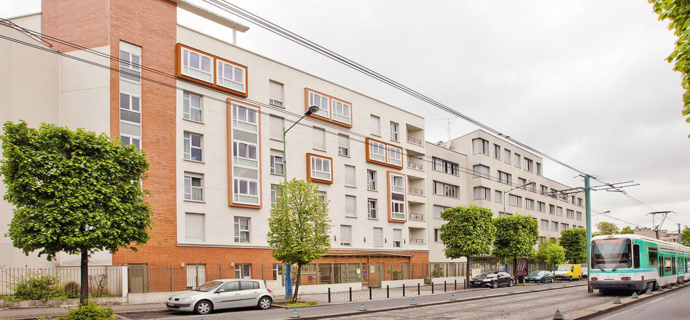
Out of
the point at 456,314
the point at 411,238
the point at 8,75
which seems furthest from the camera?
the point at 411,238

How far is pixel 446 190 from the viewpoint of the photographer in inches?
2247

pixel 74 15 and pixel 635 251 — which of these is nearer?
pixel 635 251

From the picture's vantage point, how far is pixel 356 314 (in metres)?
19.8

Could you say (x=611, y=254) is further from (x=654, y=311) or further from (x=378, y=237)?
(x=378, y=237)

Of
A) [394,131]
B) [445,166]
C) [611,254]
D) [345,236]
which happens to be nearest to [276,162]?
[345,236]

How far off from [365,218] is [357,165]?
445cm

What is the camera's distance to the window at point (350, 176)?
1697 inches

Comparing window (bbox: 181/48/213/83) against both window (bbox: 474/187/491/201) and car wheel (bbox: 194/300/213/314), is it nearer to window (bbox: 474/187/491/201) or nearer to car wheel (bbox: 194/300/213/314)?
car wheel (bbox: 194/300/213/314)

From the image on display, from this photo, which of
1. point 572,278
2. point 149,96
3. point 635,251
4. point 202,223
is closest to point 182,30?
point 149,96

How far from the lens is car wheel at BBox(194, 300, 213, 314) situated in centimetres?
2030

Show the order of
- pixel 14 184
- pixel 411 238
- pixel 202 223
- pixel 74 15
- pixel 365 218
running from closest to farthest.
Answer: pixel 14 184 < pixel 74 15 < pixel 202 223 < pixel 365 218 < pixel 411 238

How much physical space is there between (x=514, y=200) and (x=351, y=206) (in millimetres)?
34500

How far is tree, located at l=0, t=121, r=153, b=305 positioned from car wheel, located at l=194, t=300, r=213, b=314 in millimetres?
3685

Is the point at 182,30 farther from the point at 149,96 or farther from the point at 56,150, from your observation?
the point at 56,150
